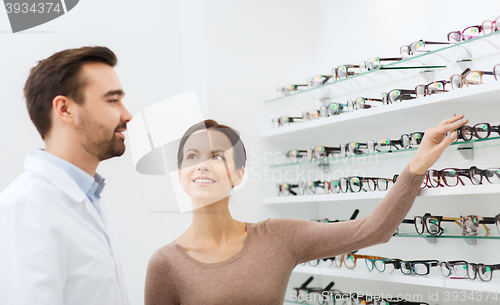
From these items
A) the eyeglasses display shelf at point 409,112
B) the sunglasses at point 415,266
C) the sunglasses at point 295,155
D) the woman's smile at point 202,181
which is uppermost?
the eyeglasses display shelf at point 409,112

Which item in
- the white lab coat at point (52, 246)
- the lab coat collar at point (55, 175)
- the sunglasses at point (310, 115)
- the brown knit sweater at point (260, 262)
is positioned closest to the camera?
the white lab coat at point (52, 246)

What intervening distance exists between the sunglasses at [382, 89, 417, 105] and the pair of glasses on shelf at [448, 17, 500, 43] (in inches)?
8.8

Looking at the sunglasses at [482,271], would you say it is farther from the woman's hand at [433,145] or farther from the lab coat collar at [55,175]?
the lab coat collar at [55,175]

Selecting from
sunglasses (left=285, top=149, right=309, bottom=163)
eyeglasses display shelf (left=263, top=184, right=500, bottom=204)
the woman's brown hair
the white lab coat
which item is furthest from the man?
sunglasses (left=285, top=149, right=309, bottom=163)

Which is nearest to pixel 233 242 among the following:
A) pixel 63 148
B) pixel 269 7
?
pixel 63 148

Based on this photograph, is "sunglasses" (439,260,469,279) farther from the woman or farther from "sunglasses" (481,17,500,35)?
"sunglasses" (481,17,500,35)

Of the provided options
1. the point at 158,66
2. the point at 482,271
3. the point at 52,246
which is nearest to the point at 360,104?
the point at 482,271

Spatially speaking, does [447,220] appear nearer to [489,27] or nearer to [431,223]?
[431,223]

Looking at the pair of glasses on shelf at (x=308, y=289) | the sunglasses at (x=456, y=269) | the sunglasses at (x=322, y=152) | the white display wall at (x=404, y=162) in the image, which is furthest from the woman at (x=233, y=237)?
the pair of glasses on shelf at (x=308, y=289)

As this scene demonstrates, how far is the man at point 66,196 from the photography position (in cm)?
84

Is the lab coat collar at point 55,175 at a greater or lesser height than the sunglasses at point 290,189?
greater

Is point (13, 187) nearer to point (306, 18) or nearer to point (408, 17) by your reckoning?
point (408, 17)

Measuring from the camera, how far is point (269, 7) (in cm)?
241

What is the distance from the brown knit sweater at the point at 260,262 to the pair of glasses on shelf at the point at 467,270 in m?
0.33
